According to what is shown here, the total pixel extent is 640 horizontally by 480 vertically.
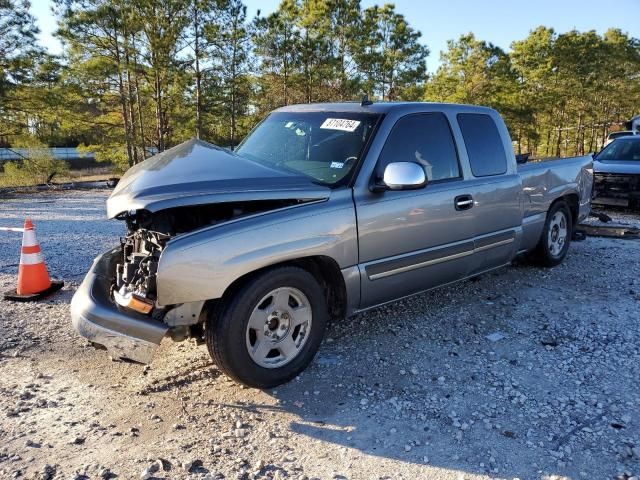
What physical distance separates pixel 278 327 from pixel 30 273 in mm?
3093

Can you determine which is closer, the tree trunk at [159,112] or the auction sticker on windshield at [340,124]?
the auction sticker on windshield at [340,124]

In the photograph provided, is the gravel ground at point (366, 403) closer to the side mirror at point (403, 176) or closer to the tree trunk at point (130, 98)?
the side mirror at point (403, 176)

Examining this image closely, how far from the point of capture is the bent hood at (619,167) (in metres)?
10.4

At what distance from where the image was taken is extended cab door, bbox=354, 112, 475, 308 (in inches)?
142

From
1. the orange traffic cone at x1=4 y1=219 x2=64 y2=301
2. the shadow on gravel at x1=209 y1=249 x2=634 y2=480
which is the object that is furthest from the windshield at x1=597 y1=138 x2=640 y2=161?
the orange traffic cone at x1=4 y1=219 x2=64 y2=301

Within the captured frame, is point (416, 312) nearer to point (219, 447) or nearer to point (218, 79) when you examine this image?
point (219, 447)

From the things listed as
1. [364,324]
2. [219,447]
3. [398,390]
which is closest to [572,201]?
[364,324]

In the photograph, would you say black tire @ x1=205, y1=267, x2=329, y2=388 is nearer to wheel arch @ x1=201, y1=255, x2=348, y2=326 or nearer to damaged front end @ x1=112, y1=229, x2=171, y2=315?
wheel arch @ x1=201, y1=255, x2=348, y2=326

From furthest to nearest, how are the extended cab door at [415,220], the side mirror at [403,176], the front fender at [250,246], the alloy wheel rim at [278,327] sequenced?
the extended cab door at [415,220], the side mirror at [403,176], the alloy wheel rim at [278,327], the front fender at [250,246]

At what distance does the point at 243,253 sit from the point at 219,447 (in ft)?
3.55

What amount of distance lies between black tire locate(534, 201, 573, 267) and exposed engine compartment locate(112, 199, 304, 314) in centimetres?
372

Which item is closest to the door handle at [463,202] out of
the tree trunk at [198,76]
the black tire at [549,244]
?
the black tire at [549,244]

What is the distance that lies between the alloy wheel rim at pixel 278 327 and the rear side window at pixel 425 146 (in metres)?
1.14

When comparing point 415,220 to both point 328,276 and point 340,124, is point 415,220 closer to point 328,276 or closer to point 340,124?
point 328,276
